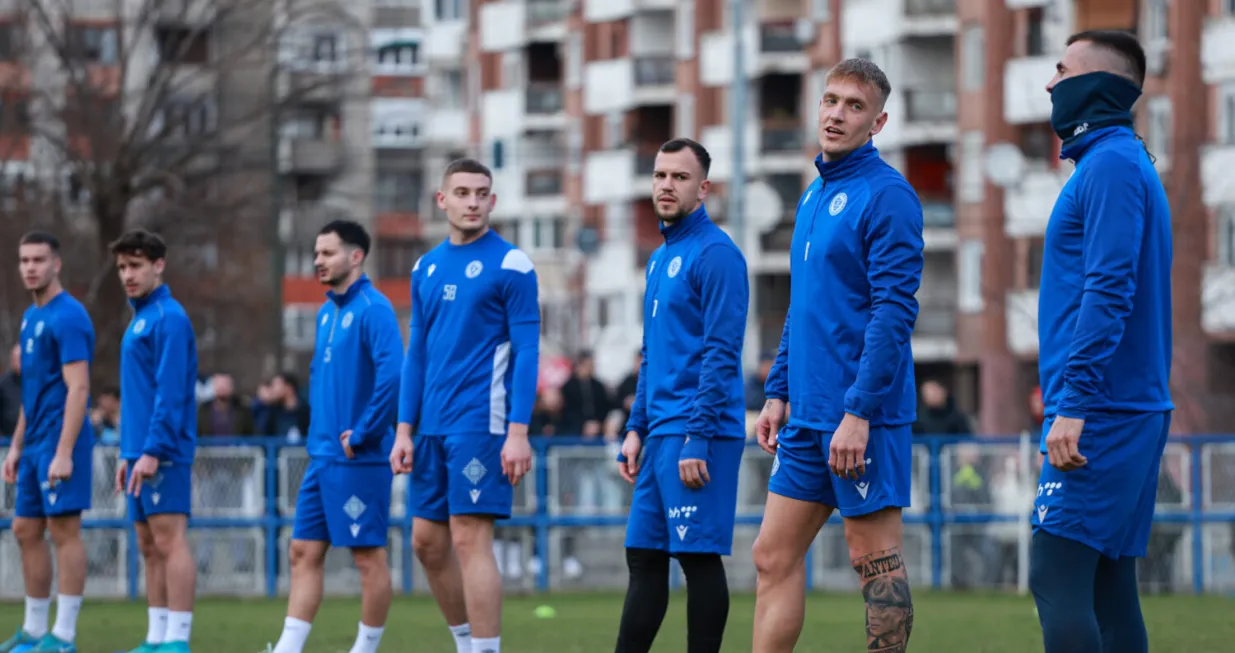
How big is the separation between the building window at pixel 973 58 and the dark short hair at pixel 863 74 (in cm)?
5139

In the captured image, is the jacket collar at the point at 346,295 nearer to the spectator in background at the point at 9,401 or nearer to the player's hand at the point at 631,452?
the player's hand at the point at 631,452

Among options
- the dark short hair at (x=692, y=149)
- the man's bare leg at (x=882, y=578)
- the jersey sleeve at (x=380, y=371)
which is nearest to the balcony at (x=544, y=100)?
the jersey sleeve at (x=380, y=371)

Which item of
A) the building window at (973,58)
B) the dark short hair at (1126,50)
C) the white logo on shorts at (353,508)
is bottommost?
the white logo on shorts at (353,508)

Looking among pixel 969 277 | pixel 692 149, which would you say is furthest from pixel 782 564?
pixel 969 277

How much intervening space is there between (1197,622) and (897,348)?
392 inches

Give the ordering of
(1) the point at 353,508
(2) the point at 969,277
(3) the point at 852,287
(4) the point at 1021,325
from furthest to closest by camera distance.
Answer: (2) the point at 969,277
(4) the point at 1021,325
(1) the point at 353,508
(3) the point at 852,287

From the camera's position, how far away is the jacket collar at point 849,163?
28.2 feet

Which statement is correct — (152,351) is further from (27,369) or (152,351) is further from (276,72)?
(276,72)

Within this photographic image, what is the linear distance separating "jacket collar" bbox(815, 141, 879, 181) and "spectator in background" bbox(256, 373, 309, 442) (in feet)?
47.2

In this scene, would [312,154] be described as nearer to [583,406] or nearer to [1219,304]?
[1219,304]

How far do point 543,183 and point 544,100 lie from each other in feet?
11.0

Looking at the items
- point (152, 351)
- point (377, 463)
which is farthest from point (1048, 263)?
point (152, 351)

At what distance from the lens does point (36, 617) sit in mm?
14000

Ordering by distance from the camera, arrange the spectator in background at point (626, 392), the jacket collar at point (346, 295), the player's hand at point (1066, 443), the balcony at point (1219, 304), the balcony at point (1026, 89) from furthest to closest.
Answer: the balcony at point (1026, 89) → the balcony at point (1219, 304) → the spectator in background at point (626, 392) → the jacket collar at point (346, 295) → the player's hand at point (1066, 443)
